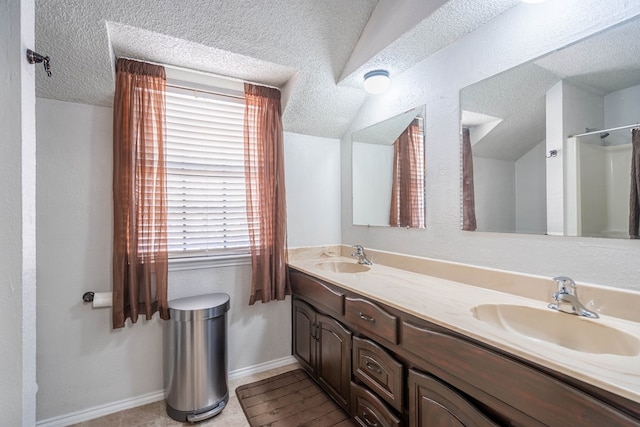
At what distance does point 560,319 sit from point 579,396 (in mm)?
488

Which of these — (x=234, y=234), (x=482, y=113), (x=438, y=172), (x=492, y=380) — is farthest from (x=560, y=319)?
(x=234, y=234)

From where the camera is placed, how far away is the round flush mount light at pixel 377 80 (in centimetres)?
188

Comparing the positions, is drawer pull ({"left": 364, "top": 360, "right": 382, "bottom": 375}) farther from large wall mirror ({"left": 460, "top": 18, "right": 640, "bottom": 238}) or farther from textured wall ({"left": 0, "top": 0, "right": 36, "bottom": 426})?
textured wall ({"left": 0, "top": 0, "right": 36, "bottom": 426})

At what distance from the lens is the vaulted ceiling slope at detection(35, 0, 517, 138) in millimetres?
1384

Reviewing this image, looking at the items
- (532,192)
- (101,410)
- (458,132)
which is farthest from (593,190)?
(101,410)

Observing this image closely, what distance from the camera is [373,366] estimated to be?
4.59ft

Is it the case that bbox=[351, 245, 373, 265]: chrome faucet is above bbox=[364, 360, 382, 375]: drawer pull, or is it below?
above

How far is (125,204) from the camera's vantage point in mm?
1709

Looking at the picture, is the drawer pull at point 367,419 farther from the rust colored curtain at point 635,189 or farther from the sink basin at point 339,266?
the rust colored curtain at point 635,189

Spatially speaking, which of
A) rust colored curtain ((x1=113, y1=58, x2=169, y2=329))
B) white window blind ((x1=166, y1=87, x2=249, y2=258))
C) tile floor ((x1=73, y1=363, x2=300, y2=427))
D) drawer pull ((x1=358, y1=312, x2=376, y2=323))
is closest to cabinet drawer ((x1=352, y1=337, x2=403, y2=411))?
drawer pull ((x1=358, y1=312, x2=376, y2=323))

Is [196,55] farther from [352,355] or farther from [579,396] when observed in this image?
[579,396]

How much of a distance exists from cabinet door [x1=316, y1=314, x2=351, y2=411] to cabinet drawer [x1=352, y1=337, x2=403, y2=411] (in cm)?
8

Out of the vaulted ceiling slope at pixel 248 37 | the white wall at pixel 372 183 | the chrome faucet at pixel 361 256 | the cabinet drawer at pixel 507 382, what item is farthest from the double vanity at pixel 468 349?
the vaulted ceiling slope at pixel 248 37

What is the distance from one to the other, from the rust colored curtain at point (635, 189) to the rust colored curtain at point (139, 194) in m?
2.32
